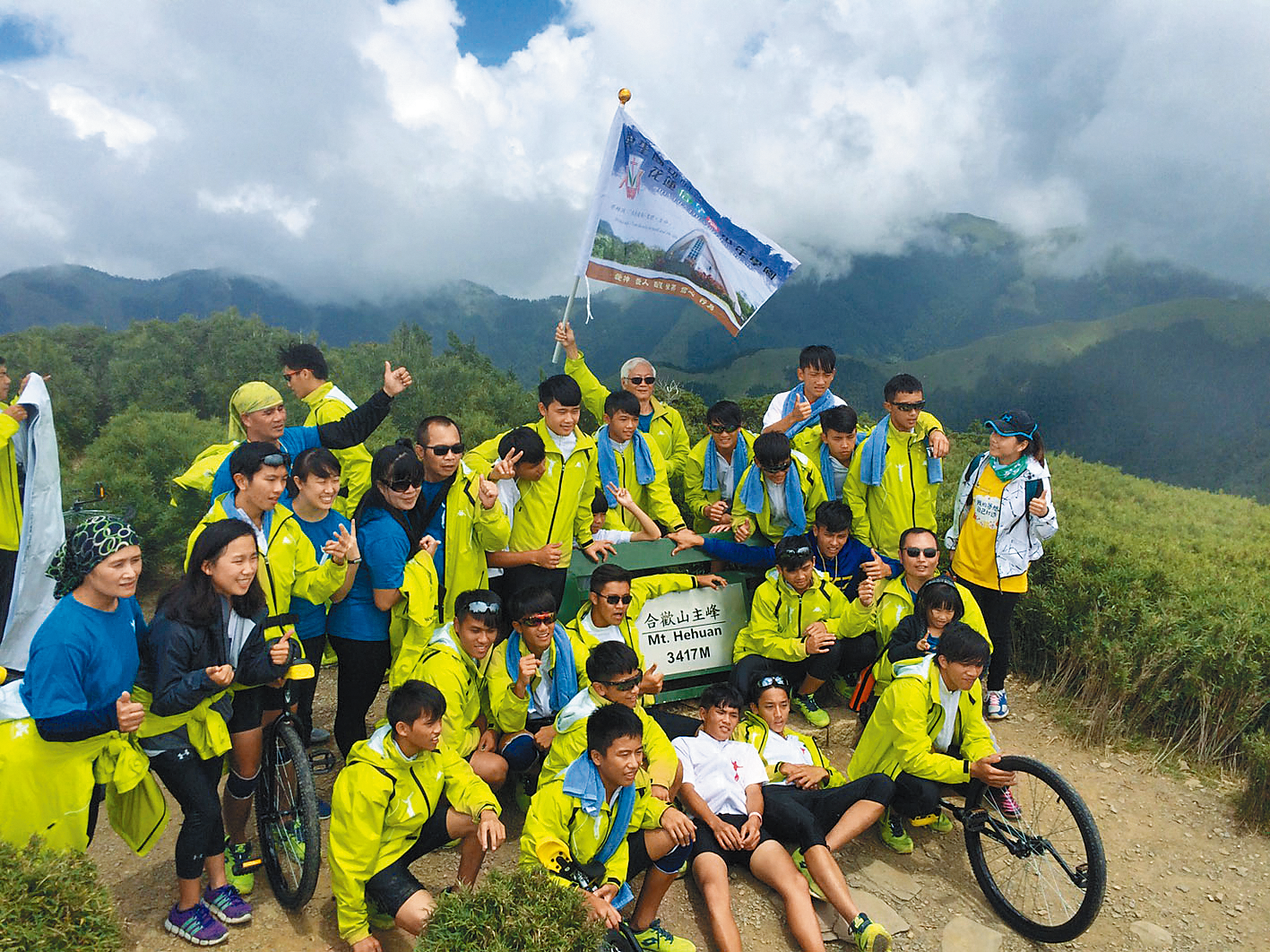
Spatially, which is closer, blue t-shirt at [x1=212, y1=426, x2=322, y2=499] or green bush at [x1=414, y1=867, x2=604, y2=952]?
green bush at [x1=414, y1=867, x2=604, y2=952]

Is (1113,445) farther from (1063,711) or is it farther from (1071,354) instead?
(1063,711)

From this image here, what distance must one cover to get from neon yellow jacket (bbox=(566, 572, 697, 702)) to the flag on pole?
2.25 metres

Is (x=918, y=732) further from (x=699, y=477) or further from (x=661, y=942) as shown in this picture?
(x=699, y=477)

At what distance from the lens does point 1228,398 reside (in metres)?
86.3

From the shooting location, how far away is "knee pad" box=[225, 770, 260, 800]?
4.38m

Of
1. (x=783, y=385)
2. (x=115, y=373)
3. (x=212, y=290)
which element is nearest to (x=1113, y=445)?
(x=783, y=385)

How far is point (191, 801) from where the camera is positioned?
3.85 meters

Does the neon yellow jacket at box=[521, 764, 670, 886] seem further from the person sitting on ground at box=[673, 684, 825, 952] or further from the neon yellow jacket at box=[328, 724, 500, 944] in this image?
the person sitting on ground at box=[673, 684, 825, 952]

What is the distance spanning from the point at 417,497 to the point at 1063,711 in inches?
218

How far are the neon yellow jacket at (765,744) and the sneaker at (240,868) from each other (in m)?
2.82

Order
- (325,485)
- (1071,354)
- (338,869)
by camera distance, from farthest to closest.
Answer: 1. (1071,354)
2. (325,485)
3. (338,869)

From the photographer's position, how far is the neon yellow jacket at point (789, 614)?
19.9 ft

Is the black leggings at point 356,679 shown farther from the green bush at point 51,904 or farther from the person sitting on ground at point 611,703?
the green bush at point 51,904

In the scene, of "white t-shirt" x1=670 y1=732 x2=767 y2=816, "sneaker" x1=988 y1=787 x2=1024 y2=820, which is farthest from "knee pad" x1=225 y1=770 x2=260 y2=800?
"sneaker" x1=988 y1=787 x2=1024 y2=820
